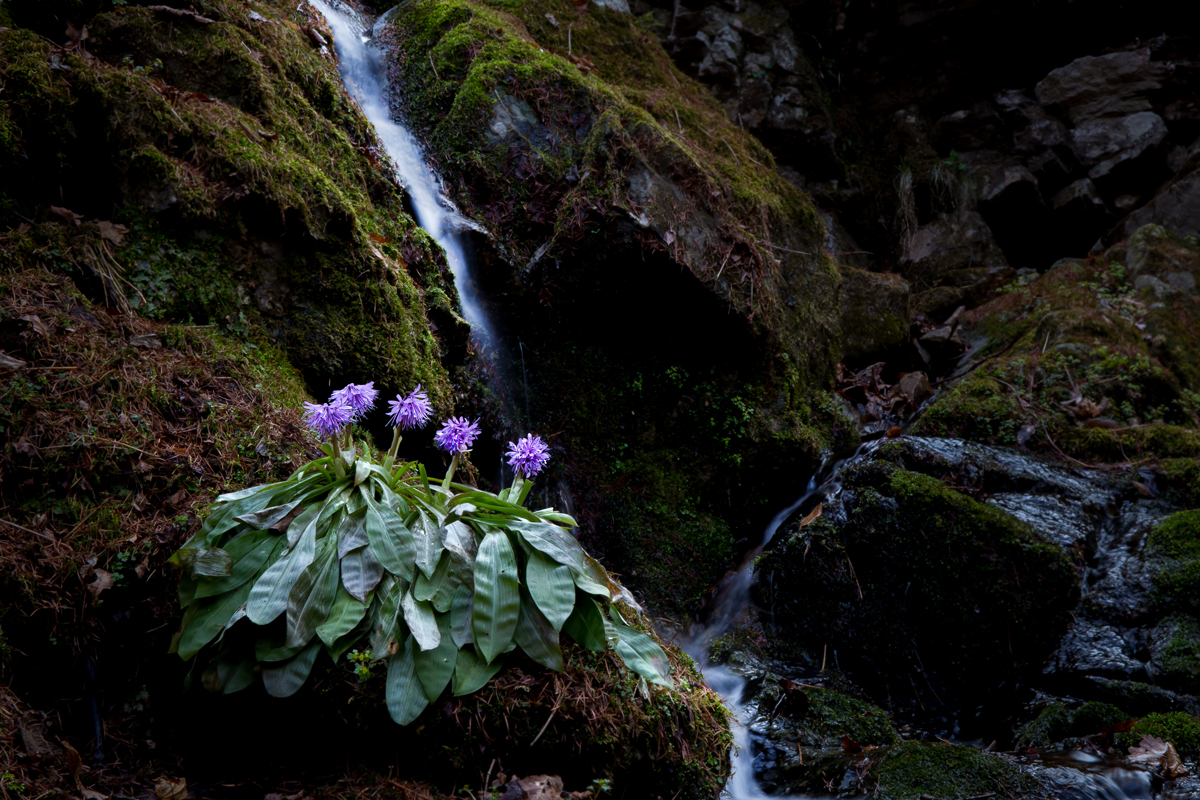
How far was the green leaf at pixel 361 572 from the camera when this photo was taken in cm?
257

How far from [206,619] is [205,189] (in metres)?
2.45

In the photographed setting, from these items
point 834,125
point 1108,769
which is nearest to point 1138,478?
point 1108,769

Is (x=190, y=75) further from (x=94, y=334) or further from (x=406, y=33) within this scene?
(x=406, y=33)

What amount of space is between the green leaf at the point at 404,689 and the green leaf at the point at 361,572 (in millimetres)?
251

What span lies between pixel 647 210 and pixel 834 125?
340 inches

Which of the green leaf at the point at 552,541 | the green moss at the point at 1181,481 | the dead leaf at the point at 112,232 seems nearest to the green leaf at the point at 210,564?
the green leaf at the point at 552,541

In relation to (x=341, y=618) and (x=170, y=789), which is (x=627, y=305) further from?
(x=170, y=789)

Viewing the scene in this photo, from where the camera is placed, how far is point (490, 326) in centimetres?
594

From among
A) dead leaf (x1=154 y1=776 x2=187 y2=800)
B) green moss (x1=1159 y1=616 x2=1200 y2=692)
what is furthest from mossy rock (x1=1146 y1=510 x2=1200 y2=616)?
dead leaf (x1=154 y1=776 x2=187 y2=800)

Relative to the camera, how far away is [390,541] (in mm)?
2676

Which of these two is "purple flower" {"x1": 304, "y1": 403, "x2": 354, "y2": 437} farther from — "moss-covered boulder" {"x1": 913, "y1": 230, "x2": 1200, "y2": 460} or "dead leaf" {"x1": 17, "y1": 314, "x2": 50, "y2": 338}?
"moss-covered boulder" {"x1": 913, "y1": 230, "x2": 1200, "y2": 460}

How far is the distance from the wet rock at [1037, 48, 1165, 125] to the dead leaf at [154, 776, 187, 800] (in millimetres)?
15491

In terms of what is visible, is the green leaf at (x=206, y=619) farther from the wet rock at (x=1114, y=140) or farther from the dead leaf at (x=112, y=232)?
→ the wet rock at (x=1114, y=140)

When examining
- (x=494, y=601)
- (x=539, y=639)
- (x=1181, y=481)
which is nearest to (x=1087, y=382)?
(x=1181, y=481)
